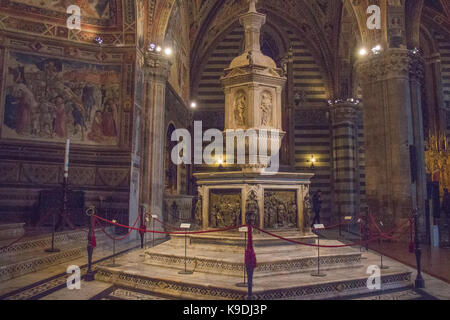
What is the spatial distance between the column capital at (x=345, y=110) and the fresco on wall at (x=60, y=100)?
1348 cm

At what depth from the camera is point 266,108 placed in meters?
8.02

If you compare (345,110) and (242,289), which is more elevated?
(345,110)

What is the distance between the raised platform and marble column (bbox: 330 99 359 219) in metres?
13.9

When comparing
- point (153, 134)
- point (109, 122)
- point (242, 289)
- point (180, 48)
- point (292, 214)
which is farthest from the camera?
point (180, 48)

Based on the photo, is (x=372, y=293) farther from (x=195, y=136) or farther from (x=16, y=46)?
(x=195, y=136)

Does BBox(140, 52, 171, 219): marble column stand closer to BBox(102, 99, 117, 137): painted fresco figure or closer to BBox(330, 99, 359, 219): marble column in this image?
BBox(102, 99, 117, 137): painted fresco figure

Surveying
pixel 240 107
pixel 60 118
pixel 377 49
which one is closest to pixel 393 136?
pixel 377 49

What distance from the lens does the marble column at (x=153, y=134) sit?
14086 mm

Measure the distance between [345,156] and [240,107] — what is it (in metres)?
15.2

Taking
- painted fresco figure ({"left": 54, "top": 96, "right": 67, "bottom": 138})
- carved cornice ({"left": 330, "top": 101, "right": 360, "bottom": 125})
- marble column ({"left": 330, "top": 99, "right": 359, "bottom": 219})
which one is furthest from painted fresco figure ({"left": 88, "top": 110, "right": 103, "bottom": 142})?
carved cornice ({"left": 330, "top": 101, "right": 360, "bottom": 125})

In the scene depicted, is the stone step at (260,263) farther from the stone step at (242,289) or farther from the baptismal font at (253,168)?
the baptismal font at (253,168)

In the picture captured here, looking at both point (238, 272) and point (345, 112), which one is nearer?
point (238, 272)

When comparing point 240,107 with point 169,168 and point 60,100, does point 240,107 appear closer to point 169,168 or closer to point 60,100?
point 60,100

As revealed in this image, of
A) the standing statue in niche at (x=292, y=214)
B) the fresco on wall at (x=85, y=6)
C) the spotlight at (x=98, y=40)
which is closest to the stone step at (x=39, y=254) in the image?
the standing statue in niche at (x=292, y=214)
